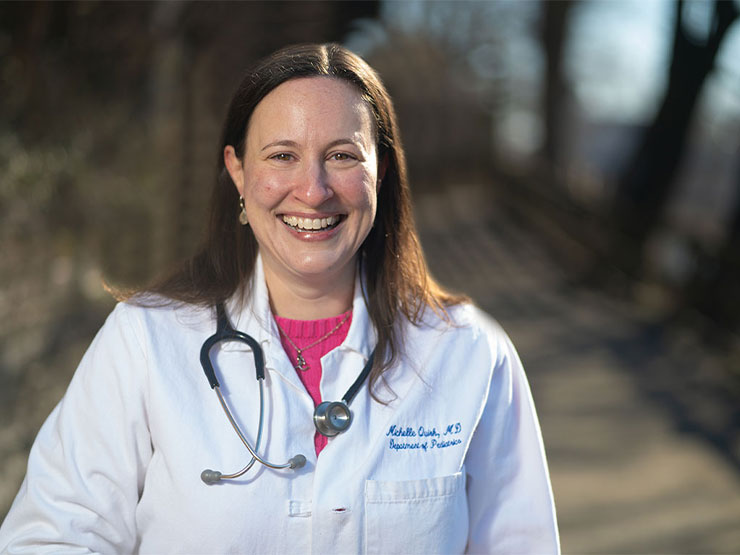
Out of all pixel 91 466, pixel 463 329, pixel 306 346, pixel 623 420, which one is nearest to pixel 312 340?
pixel 306 346

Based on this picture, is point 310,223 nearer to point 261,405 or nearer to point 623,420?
point 261,405

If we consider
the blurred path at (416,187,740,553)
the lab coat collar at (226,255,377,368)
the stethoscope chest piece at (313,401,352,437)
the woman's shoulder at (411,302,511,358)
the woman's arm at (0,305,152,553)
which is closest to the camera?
the woman's arm at (0,305,152,553)

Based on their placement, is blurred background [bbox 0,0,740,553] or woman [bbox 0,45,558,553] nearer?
woman [bbox 0,45,558,553]

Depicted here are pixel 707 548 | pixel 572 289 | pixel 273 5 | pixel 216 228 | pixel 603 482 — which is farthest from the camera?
pixel 572 289

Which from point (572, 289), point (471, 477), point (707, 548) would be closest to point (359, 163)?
point (471, 477)

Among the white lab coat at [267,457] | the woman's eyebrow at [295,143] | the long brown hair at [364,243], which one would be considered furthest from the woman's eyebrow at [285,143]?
the white lab coat at [267,457]

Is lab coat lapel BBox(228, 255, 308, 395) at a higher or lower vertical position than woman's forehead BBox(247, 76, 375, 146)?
lower

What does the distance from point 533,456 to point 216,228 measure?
3.26 ft

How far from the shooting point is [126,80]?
5.56 metres

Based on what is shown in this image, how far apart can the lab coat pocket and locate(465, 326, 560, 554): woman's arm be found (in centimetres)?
12

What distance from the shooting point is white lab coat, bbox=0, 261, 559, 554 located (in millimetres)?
1831

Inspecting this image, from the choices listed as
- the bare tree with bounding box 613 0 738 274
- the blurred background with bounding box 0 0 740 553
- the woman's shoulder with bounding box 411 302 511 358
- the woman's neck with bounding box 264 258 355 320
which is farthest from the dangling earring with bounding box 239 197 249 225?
the bare tree with bounding box 613 0 738 274

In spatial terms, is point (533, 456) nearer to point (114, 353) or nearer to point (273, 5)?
point (114, 353)

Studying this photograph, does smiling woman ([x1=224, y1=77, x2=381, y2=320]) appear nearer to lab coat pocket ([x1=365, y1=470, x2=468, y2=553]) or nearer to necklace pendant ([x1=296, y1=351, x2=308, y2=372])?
necklace pendant ([x1=296, y1=351, x2=308, y2=372])
